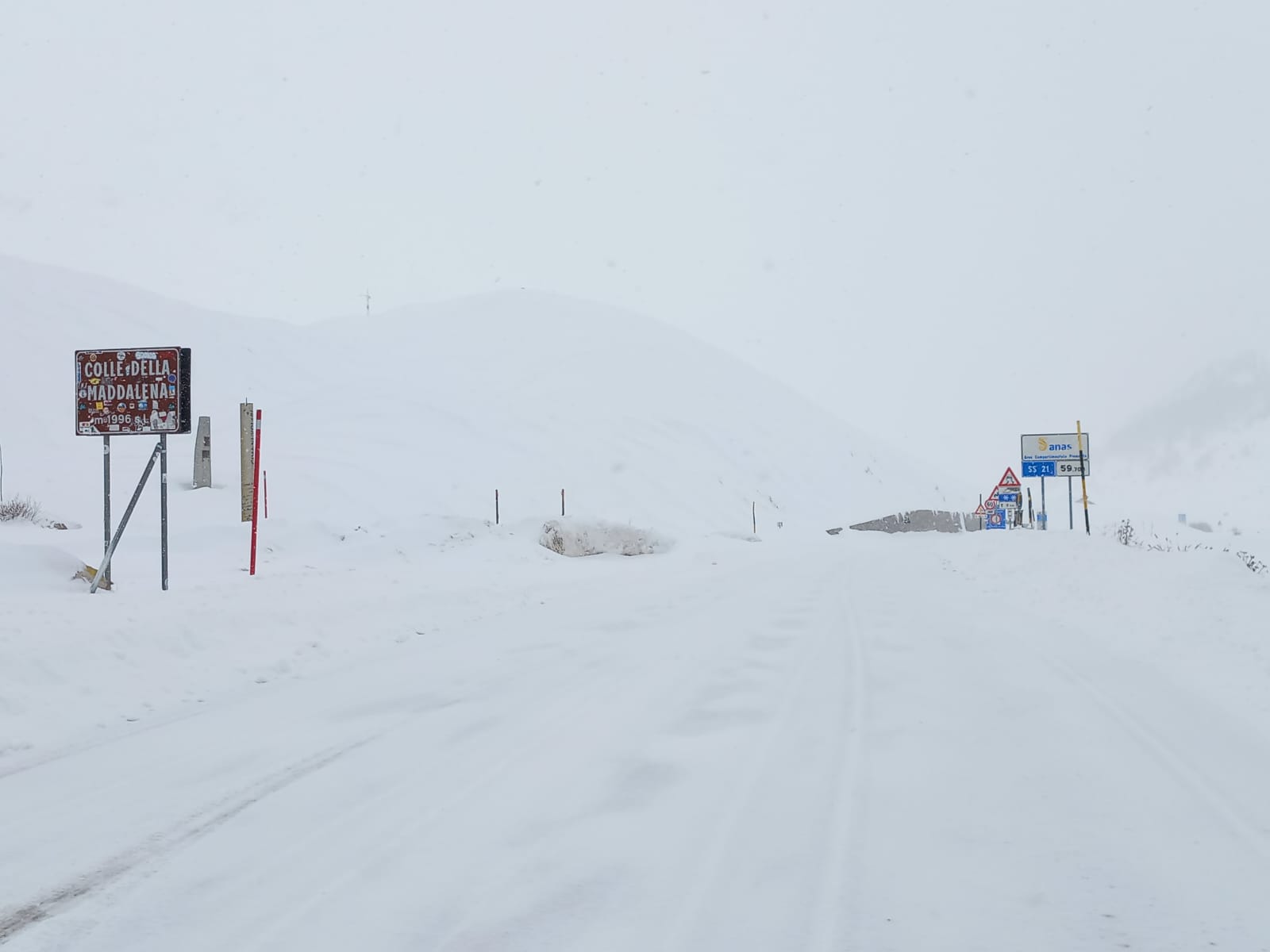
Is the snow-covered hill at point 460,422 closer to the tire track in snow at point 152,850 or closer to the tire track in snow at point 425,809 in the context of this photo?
the tire track in snow at point 425,809

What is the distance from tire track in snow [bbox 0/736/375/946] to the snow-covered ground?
24 millimetres

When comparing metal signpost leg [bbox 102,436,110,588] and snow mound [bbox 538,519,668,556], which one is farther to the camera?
snow mound [bbox 538,519,668,556]

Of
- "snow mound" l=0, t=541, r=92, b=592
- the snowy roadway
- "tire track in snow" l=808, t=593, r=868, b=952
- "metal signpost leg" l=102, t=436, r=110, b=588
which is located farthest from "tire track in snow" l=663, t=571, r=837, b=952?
"snow mound" l=0, t=541, r=92, b=592

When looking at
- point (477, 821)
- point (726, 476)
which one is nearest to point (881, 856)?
point (477, 821)

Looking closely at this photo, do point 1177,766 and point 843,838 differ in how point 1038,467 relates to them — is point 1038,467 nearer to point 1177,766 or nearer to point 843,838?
point 1177,766

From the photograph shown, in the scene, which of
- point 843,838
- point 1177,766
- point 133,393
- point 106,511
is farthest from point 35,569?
point 1177,766

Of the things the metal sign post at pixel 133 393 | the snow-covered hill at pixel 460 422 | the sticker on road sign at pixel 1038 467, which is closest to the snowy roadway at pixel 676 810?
the metal sign post at pixel 133 393

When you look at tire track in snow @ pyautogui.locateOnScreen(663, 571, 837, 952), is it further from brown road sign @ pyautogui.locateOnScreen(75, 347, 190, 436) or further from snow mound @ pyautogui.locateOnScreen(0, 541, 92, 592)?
brown road sign @ pyautogui.locateOnScreen(75, 347, 190, 436)

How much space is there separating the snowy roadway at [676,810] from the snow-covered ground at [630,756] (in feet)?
0.07

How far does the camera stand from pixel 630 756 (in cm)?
544

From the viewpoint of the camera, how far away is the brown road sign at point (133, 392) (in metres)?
13.1

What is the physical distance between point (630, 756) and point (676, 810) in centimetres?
94

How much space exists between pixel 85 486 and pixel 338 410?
1887 centimetres

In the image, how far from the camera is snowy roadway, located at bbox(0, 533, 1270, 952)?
11.0 feet
